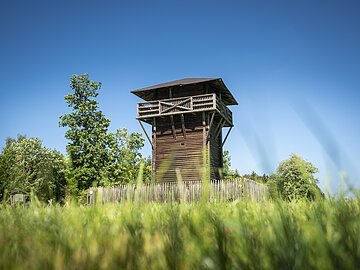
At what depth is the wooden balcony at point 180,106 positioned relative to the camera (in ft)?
71.7

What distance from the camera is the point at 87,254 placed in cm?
99

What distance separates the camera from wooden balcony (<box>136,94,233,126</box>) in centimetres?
2186

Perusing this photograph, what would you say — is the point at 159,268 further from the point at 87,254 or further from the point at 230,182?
the point at 230,182

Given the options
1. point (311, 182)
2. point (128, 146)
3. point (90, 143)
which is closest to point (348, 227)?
point (311, 182)

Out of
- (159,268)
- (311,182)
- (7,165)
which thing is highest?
(7,165)

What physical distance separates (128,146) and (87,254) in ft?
131

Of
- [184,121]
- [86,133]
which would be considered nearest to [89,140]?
[86,133]

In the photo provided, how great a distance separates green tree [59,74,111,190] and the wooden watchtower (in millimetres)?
9077

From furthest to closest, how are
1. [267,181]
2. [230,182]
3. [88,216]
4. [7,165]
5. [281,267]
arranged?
[7,165] < [230,182] < [88,216] < [267,181] < [281,267]

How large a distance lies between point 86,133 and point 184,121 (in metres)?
12.6

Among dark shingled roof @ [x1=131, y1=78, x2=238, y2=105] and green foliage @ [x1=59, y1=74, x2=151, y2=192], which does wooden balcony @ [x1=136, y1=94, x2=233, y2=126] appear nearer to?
dark shingled roof @ [x1=131, y1=78, x2=238, y2=105]

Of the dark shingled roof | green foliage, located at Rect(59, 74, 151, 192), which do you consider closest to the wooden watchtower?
the dark shingled roof

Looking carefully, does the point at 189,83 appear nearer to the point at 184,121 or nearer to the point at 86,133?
the point at 184,121

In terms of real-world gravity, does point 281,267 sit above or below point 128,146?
below
